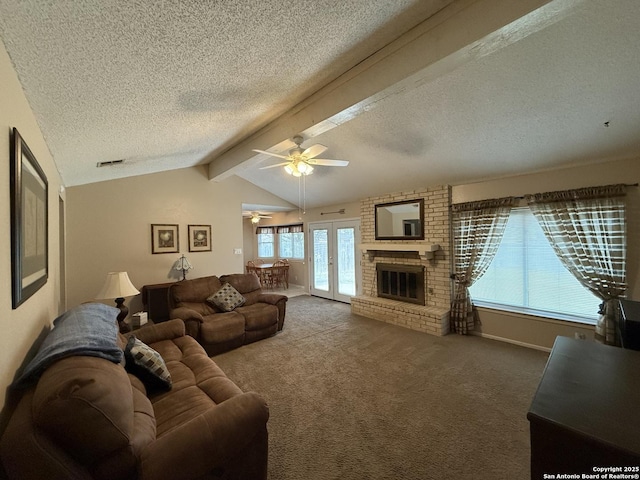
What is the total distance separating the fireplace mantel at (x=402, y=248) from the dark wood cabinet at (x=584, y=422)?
303 centimetres

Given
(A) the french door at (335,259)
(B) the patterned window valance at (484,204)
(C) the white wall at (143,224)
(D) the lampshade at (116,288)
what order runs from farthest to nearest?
(A) the french door at (335,259), (C) the white wall at (143,224), (B) the patterned window valance at (484,204), (D) the lampshade at (116,288)

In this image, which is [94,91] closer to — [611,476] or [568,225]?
[611,476]

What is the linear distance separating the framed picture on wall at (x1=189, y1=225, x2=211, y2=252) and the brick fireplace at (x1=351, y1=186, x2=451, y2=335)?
122 inches

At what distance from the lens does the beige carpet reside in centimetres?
170

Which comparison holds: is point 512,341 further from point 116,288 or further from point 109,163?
point 109,163

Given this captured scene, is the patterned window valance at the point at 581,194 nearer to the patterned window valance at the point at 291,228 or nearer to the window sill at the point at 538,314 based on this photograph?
the window sill at the point at 538,314

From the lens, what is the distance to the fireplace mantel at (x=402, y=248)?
4.19 meters

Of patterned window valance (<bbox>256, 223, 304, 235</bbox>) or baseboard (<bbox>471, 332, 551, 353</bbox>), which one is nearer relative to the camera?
baseboard (<bbox>471, 332, 551, 353</bbox>)

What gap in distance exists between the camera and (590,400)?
981 millimetres

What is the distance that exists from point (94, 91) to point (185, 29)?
2.38 feet

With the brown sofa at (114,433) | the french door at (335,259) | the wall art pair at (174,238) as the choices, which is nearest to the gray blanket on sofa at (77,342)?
the brown sofa at (114,433)

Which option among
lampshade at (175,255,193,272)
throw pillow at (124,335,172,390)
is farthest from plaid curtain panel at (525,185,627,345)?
lampshade at (175,255,193,272)

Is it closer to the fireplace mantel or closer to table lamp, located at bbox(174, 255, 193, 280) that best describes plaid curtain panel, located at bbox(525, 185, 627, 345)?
the fireplace mantel

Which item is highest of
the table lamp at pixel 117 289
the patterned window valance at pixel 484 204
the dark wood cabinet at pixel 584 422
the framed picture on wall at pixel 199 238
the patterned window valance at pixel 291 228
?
the patterned window valance at pixel 484 204
